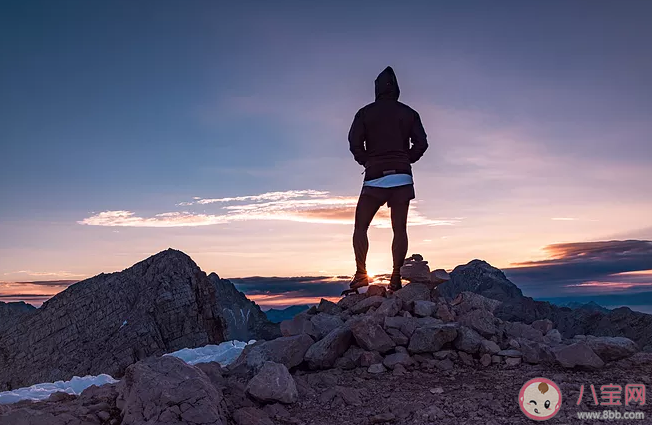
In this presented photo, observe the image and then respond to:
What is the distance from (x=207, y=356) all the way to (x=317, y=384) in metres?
3.22

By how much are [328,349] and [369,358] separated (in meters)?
0.61

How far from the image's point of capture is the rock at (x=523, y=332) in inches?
340

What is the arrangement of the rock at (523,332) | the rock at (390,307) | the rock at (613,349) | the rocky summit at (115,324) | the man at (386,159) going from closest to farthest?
the rock at (613,349), the rock at (523,332), the rock at (390,307), the man at (386,159), the rocky summit at (115,324)

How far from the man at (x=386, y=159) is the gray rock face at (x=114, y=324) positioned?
32.1ft

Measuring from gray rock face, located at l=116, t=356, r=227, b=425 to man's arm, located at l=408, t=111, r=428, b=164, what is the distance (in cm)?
621

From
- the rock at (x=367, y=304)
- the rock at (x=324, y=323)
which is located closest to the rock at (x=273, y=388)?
the rock at (x=324, y=323)

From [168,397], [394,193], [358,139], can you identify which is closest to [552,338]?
[394,193]

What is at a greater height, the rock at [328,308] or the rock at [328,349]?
the rock at [328,308]

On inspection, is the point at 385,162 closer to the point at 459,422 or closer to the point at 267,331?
the point at 459,422

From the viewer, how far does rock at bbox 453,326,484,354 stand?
25.6 feet

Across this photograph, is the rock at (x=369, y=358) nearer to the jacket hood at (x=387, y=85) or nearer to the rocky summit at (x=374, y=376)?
the rocky summit at (x=374, y=376)

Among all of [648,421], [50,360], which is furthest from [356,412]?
→ [50,360]

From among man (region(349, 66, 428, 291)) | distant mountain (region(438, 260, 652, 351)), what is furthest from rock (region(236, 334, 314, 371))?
distant mountain (region(438, 260, 652, 351))

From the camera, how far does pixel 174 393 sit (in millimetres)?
5441
